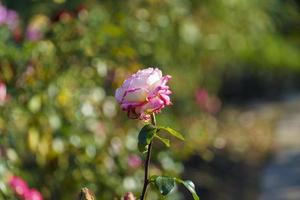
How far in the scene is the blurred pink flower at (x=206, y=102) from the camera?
6504 mm

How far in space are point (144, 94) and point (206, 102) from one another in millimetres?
4968

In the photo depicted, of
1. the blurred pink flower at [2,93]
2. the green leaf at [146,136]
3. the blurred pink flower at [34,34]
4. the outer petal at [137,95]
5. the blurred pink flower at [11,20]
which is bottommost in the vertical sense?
the green leaf at [146,136]

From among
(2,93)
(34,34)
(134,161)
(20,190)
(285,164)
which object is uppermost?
(285,164)

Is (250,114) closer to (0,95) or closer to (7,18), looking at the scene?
(7,18)

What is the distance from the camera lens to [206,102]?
6828 mm

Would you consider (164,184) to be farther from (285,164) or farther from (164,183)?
(285,164)

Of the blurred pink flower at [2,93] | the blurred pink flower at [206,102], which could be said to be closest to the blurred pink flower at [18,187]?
the blurred pink flower at [2,93]

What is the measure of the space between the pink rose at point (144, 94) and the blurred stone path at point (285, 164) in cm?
394

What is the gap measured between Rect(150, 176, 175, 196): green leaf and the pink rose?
15 cm

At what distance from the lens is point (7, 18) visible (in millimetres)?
3777

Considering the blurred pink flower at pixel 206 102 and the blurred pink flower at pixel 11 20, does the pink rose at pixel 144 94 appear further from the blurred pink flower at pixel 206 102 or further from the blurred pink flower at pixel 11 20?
the blurred pink flower at pixel 206 102

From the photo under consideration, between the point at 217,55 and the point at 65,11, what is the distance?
317 cm

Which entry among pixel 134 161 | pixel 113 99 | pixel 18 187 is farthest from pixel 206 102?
pixel 18 187

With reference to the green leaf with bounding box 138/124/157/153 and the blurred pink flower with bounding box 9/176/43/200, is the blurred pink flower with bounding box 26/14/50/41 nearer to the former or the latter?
the blurred pink flower with bounding box 9/176/43/200
